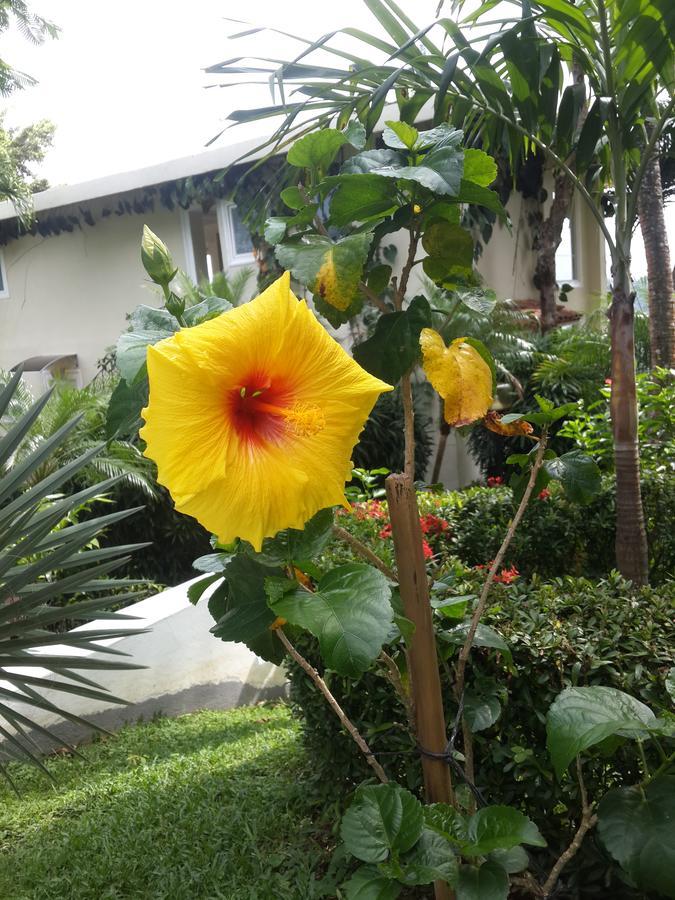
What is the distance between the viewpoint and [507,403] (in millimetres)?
7867

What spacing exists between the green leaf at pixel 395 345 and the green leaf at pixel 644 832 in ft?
2.56

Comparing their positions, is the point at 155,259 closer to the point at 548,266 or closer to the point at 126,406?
the point at 126,406

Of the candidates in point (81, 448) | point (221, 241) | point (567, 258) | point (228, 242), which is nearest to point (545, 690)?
point (81, 448)

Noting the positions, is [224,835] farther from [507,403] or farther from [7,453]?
[507,403]

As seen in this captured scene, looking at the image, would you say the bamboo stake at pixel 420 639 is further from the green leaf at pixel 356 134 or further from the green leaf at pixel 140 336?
the green leaf at pixel 356 134

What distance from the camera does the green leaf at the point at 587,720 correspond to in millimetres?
1021

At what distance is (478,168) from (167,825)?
2158 millimetres

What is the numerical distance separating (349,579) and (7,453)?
2.00 metres

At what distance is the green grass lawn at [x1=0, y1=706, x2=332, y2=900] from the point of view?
1968mm

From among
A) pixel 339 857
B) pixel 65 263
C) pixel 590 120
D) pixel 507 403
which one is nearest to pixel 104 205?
pixel 65 263

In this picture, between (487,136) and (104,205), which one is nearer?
(487,136)

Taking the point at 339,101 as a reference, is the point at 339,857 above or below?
below

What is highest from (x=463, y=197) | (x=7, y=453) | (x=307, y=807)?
(x=463, y=197)

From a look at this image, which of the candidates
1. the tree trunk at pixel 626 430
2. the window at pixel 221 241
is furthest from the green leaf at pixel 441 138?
the window at pixel 221 241
